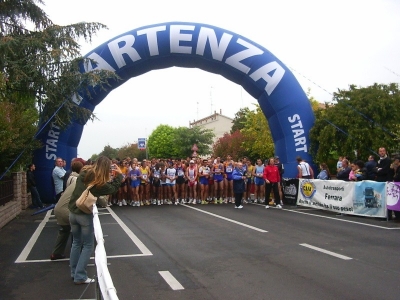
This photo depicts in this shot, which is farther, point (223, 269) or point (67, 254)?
point (67, 254)

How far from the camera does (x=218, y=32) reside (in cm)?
1959

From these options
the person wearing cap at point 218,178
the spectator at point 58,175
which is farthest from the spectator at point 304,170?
the spectator at point 58,175

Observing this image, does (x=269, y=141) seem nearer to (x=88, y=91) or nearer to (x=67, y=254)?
(x=88, y=91)

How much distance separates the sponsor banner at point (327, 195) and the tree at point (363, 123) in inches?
102

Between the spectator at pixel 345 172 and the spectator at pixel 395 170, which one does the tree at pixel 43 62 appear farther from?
the spectator at pixel 395 170

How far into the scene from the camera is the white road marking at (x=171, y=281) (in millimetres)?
6453

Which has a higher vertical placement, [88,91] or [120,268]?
[88,91]

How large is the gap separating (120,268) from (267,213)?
27.6ft

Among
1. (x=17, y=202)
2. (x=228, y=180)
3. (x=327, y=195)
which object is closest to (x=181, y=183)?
(x=228, y=180)

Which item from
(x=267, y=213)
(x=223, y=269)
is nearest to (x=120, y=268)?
(x=223, y=269)

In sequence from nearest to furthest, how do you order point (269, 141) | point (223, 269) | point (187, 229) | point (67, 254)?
1. point (223, 269)
2. point (67, 254)
3. point (187, 229)
4. point (269, 141)

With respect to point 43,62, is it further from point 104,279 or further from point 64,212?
point 104,279

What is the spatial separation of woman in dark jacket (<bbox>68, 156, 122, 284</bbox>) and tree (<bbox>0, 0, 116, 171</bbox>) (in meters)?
9.28

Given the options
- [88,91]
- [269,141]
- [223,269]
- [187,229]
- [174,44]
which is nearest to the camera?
[223,269]
